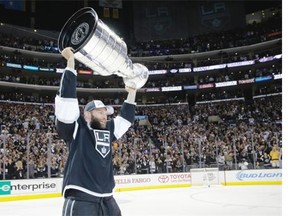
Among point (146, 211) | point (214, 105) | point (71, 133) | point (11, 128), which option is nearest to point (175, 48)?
point (214, 105)

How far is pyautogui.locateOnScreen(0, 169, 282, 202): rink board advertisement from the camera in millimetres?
14227

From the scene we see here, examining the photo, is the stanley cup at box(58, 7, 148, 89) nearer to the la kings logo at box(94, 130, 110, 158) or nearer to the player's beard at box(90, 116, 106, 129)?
the player's beard at box(90, 116, 106, 129)

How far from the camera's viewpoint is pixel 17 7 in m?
39.9

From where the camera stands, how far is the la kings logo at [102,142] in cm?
305

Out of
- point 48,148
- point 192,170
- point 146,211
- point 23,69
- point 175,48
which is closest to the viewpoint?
point 146,211

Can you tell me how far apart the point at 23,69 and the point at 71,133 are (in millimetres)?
34943

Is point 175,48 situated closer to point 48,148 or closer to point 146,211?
point 48,148

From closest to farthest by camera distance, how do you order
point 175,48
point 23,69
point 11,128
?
1. point 11,128
2. point 23,69
3. point 175,48

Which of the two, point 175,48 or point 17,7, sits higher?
point 17,7

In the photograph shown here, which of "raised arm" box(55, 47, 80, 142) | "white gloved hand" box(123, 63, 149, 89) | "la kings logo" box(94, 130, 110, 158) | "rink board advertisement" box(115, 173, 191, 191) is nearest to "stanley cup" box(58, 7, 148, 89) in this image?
"white gloved hand" box(123, 63, 149, 89)

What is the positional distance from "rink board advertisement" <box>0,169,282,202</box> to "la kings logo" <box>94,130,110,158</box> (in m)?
12.0

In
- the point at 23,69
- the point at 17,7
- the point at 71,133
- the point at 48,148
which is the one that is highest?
the point at 17,7

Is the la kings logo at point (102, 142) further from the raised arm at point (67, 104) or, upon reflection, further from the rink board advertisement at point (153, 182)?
the rink board advertisement at point (153, 182)

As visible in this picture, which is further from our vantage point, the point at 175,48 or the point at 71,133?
the point at 175,48
